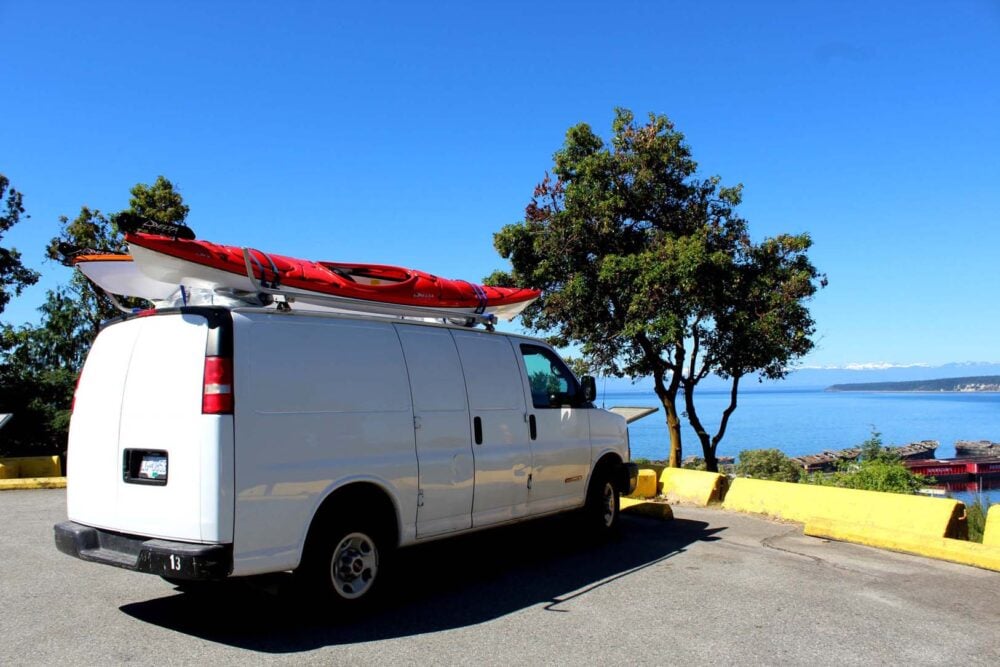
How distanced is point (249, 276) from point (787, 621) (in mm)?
4456

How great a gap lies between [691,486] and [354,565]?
22.8ft

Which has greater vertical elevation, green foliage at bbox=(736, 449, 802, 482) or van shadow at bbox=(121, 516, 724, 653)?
van shadow at bbox=(121, 516, 724, 653)

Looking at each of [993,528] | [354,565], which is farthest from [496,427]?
[993,528]

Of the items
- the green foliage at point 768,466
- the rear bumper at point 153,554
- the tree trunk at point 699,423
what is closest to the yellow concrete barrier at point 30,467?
the rear bumper at point 153,554

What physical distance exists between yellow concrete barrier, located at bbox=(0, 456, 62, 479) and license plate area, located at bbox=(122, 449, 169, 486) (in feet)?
37.9

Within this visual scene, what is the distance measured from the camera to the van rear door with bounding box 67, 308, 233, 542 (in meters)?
4.41

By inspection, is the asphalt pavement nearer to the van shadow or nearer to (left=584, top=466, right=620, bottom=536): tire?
the van shadow

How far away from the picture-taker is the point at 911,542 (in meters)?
7.47

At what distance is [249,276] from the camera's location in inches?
194

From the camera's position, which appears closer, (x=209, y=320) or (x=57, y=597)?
(x=209, y=320)

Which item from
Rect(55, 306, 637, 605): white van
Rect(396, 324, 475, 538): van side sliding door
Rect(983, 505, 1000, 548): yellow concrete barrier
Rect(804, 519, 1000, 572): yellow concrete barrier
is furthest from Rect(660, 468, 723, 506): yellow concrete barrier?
Rect(396, 324, 475, 538): van side sliding door

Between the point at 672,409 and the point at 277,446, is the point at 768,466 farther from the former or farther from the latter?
the point at 277,446

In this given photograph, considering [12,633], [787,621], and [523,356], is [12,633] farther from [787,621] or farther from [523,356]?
[787,621]

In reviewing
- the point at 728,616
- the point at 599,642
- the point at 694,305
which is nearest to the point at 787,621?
the point at 728,616
